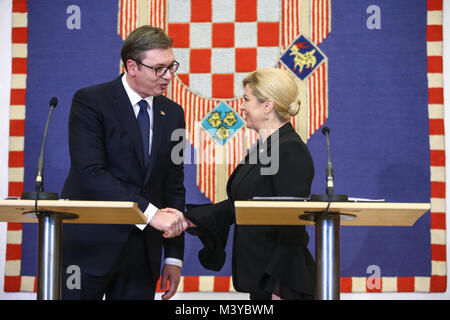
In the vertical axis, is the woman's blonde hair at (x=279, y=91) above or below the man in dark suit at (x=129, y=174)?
above

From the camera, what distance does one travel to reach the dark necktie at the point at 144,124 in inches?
114

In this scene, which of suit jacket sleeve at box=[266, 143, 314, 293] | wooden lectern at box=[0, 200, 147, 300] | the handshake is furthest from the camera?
the handshake

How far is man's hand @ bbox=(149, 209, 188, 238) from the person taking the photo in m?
2.70

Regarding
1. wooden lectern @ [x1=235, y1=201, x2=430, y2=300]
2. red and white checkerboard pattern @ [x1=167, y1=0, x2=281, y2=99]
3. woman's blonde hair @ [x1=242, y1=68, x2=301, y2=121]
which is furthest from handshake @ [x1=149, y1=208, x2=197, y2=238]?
red and white checkerboard pattern @ [x1=167, y1=0, x2=281, y2=99]

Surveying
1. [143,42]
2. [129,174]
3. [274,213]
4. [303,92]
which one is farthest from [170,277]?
[303,92]

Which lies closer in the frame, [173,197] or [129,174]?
[129,174]

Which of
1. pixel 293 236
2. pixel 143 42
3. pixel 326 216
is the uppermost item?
pixel 143 42

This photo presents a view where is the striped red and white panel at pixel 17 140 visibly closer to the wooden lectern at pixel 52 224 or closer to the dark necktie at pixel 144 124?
the dark necktie at pixel 144 124

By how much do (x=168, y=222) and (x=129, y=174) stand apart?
324mm

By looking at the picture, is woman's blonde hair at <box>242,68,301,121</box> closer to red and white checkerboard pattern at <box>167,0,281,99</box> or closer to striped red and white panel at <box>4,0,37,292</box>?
red and white checkerboard pattern at <box>167,0,281,99</box>

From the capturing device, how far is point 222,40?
432cm

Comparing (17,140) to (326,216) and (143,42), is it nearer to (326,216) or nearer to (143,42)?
(143,42)

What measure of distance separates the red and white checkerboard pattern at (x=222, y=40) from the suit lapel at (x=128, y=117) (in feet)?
4.48

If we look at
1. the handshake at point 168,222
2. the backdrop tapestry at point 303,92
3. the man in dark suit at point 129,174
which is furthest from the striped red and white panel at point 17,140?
the handshake at point 168,222
